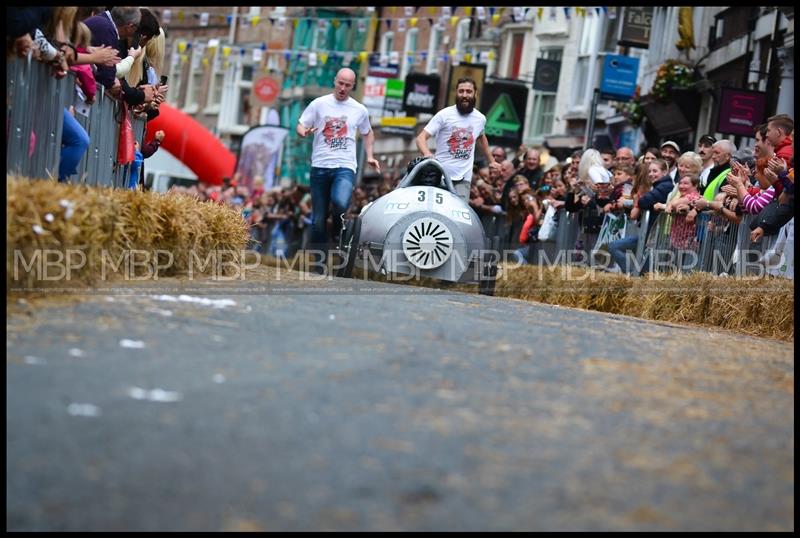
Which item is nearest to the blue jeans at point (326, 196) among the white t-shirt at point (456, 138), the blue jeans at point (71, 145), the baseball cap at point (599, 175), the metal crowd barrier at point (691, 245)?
the white t-shirt at point (456, 138)

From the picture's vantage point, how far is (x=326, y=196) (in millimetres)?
15820

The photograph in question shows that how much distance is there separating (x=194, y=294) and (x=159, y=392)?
3.10 metres

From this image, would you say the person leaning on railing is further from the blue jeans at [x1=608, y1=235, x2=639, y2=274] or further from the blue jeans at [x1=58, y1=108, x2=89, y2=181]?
the blue jeans at [x1=608, y1=235, x2=639, y2=274]

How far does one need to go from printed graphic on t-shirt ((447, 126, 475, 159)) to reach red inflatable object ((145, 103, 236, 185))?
2871 cm

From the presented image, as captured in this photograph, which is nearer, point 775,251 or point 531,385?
point 531,385

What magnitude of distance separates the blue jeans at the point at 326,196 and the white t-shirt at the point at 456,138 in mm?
952

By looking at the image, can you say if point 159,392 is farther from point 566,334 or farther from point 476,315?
point 476,315

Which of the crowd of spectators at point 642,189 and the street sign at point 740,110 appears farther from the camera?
the street sign at point 740,110

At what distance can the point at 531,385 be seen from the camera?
17.7ft

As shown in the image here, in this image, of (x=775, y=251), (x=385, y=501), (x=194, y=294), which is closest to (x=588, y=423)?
(x=385, y=501)

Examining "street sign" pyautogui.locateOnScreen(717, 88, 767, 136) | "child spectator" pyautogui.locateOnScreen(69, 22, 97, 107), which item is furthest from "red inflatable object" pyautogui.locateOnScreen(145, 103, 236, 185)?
"child spectator" pyautogui.locateOnScreen(69, 22, 97, 107)

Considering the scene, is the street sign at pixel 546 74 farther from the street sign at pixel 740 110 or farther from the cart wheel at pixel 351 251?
the cart wheel at pixel 351 251

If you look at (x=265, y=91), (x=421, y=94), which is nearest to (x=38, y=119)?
(x=421, y=94)

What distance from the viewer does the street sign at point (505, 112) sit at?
40156 mm
